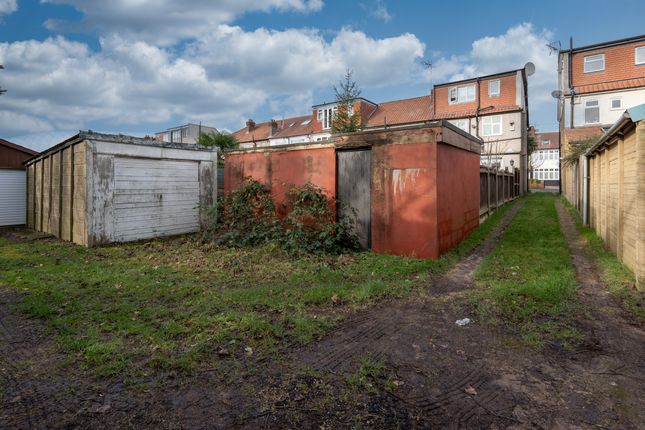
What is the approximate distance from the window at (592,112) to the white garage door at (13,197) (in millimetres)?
33261

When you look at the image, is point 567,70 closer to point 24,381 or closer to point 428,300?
point 428,300

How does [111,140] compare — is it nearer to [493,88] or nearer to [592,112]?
[493,88]

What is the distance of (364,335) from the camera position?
3748 millimetres

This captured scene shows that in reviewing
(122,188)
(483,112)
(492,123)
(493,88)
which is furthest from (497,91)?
(122,188)

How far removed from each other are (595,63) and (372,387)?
32.2m

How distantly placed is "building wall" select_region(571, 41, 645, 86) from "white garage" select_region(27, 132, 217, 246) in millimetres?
27821

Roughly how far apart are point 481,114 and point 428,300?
88.9 ft

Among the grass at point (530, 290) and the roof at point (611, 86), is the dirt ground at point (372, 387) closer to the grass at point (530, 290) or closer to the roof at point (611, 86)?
the grass at point (530, 290)

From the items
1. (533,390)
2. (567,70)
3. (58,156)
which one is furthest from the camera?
(567,70)

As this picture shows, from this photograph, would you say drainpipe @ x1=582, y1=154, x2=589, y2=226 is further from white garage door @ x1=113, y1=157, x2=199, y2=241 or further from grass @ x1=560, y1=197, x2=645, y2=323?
white garage door @ x1=113, y1=157, x2=199, y2=241

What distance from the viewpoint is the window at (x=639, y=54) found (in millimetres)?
23953

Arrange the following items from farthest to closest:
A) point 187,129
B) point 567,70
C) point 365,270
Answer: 1. point 187,129
2. point 567,70
3. point 365,270

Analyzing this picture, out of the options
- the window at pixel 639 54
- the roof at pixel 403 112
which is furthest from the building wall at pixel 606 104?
the roof at pixel 403 112

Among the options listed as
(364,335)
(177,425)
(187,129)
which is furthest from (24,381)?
(187,129)
